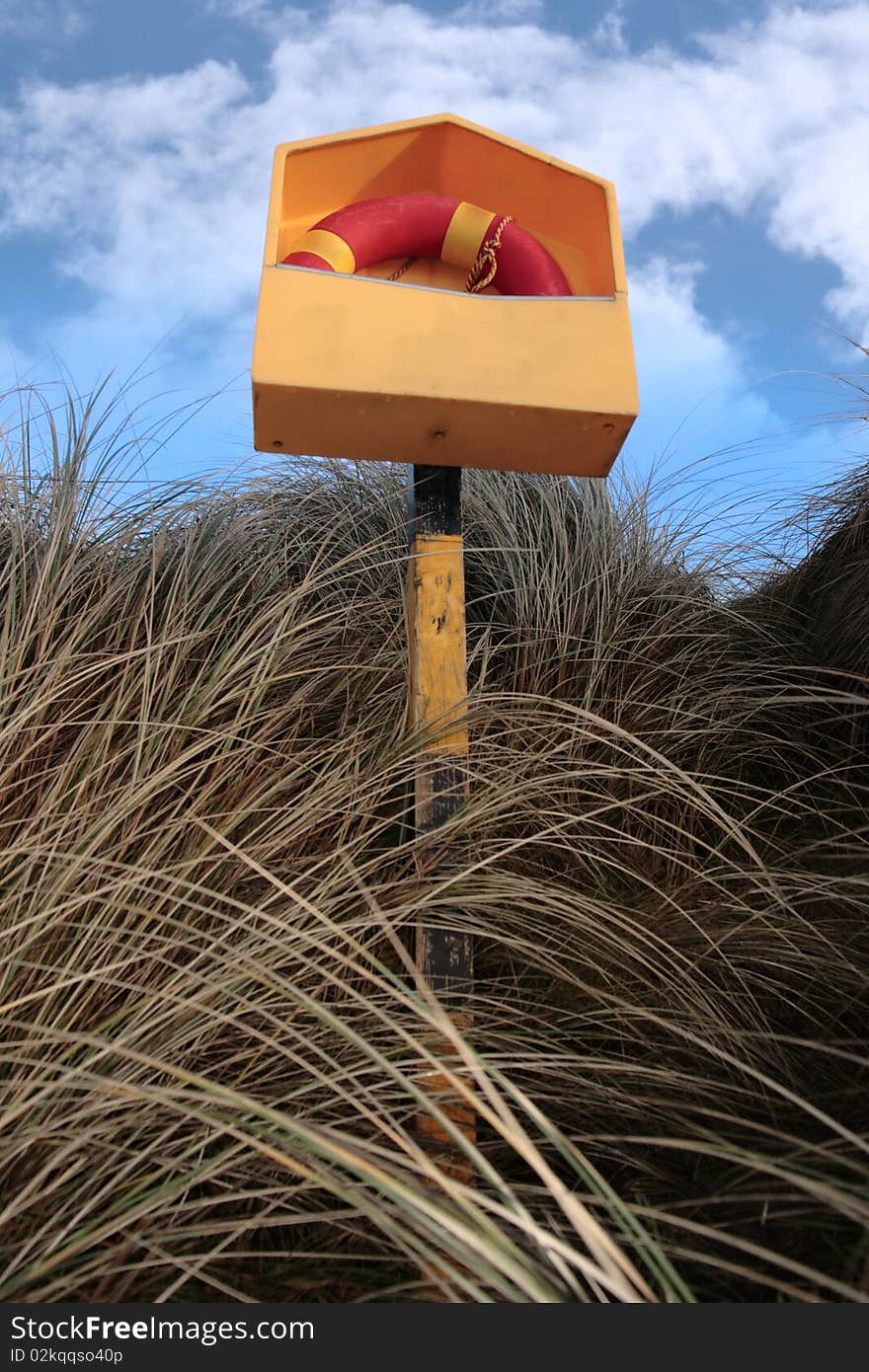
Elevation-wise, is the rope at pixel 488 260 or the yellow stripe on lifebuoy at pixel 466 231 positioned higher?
the yellow stripe on lifebuoy at pixel 466 231

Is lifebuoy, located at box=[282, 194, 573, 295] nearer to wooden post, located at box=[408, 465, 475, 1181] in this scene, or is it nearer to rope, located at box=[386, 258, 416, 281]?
rope, located at box=[386, 258, 416, 281]

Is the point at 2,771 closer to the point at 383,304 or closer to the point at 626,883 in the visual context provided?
the point at 383,304

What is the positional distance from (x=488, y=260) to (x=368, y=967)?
1229mm

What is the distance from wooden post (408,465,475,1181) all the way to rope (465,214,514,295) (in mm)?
354

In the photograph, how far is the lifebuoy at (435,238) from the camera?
5.18 ft

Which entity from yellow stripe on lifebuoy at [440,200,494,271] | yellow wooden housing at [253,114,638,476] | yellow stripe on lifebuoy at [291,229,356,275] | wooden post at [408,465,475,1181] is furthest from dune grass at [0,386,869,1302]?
yellow stripe on lifebuoy at [440,200,494,271]

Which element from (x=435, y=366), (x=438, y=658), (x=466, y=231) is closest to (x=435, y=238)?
(x=466, y=231)

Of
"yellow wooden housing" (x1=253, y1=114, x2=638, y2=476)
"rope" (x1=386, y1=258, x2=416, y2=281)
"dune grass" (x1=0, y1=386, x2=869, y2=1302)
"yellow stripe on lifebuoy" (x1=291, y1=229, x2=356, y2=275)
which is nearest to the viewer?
"dune grass" (x1=0, y1=386, x2=869, y2=1302)

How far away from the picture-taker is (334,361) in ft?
4.48

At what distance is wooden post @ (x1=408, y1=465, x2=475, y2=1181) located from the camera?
4.69ft

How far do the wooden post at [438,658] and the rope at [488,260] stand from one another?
354 mm

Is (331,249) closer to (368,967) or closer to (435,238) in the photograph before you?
(435,238)

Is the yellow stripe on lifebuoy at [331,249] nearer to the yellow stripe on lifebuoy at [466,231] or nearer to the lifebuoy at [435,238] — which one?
the lifebuoy at [435,238]

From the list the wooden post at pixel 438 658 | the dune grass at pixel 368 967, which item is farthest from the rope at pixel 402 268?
the dune grass at pixel 368 967
